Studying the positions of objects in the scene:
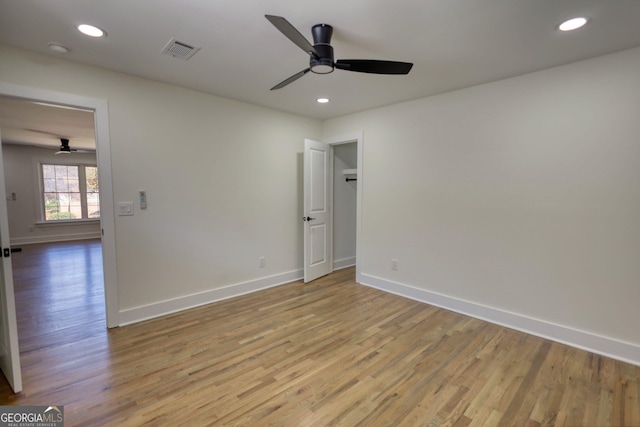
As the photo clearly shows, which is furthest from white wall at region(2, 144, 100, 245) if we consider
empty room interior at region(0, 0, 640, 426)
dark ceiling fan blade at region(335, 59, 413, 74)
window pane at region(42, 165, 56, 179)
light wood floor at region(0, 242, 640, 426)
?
dark ceiling fan blade at region(335, 59, 413, 74)

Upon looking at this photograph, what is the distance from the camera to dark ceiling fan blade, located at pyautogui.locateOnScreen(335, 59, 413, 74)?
6.65ft

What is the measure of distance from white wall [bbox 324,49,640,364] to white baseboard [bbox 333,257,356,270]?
1.28m

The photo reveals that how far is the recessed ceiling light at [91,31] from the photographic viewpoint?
2039mm

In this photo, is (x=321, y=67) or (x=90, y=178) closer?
(x=321, y=67)

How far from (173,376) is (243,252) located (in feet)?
6.13

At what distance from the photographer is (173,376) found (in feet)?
7.09

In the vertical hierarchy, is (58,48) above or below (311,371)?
above

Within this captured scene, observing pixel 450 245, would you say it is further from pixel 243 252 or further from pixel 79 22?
pixel 79 22

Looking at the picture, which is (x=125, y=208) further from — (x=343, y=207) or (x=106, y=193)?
(x=343, y=207)

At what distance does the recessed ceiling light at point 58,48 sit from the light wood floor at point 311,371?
8.23ft

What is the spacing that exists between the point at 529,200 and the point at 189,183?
11.7ft

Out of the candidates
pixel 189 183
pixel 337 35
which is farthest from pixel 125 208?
pixel 337 35

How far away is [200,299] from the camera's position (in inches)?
138

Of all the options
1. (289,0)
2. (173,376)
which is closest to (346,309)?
(173,376)
